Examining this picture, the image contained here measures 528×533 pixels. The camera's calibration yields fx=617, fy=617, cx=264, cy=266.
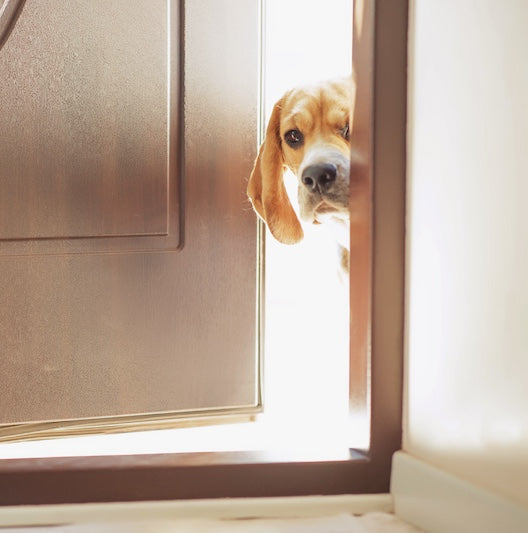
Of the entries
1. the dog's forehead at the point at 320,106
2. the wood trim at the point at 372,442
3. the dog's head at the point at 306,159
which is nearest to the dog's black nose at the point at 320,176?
the dog's head at the point at 306,159

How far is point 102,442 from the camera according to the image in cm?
118

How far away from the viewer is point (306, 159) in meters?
1.22

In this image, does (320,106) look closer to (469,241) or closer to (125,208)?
(125,208)

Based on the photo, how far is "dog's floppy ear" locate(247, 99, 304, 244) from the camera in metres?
1.27

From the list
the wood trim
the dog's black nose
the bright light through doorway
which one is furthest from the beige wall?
the dog's black nose

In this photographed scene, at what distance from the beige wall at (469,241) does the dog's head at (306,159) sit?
32cm

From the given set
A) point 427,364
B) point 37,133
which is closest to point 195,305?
point 37,133

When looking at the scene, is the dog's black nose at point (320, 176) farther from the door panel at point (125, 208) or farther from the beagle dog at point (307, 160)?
the door panel at point (125, 208)

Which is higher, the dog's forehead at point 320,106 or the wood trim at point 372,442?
the dog's forehead at point 320,106

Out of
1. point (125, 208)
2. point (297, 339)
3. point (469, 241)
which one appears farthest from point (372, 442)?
point (297, 339)

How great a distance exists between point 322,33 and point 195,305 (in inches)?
37.8

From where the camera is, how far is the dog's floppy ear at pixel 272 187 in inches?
49.9

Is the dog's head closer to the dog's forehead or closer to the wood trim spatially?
the dog's forehead

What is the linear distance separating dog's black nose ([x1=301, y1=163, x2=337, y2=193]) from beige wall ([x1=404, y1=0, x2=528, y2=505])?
0.30 metres
